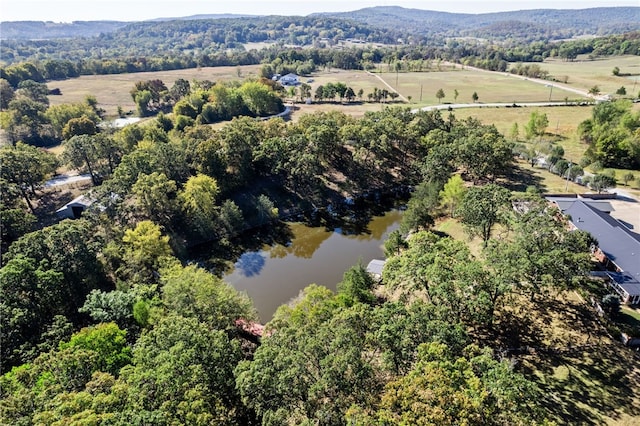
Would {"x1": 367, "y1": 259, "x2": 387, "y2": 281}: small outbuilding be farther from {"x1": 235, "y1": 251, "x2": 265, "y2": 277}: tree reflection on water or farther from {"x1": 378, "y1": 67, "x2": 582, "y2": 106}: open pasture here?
{"x1": 378, "y1": 67, "x2": 582, "y2": 106}: open pasture

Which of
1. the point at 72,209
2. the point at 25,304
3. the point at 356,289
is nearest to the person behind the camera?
the point at 25,304

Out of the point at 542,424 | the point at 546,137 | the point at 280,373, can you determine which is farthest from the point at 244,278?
the point at 546,137

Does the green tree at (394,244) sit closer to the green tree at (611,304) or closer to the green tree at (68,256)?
the green tree at (611,304)

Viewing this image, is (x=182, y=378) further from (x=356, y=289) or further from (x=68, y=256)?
(x=68, y=256)

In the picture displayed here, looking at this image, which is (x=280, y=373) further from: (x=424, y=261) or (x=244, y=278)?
(x=244, y=278)

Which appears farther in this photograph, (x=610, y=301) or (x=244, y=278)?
(x=244, y=278)

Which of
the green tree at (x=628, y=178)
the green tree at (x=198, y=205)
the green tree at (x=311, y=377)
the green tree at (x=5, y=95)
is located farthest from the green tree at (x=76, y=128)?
the green tree at (x=628, y=178)

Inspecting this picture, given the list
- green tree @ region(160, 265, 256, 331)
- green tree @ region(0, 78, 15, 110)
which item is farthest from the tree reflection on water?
green tree @ region(0, 78, 15, 110)

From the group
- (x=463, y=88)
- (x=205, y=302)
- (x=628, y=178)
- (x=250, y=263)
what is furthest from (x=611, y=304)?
(x=463, y=88)
